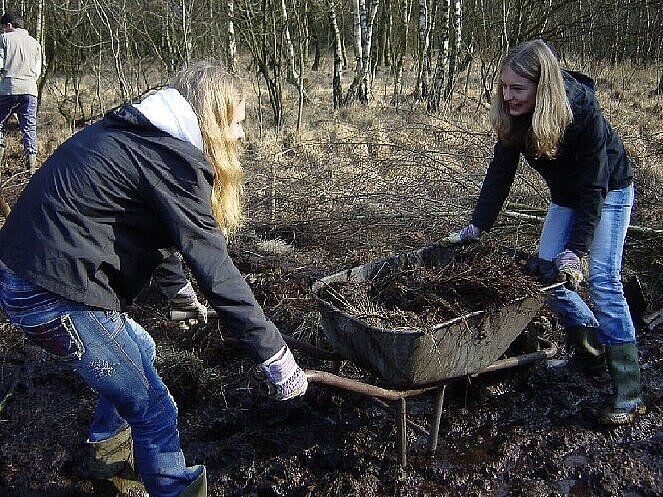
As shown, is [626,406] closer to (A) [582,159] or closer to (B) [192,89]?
(A) [582,159]

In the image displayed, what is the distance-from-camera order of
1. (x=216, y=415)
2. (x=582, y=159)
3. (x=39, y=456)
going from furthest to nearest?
1. (x=216, y=415)
2. (x=39, y=456)
3. (x=582, y=159)

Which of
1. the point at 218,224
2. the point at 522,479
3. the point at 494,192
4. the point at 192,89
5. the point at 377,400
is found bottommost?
the point at 522,479

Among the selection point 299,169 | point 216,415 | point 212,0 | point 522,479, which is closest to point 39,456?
point 216,415

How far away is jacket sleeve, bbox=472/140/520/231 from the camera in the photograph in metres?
3.44

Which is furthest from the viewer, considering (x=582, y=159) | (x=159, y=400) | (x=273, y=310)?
A: (x=273, y=310)

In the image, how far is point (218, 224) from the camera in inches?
91.4

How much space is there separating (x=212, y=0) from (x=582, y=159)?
10.2 m

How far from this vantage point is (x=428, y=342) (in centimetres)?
266

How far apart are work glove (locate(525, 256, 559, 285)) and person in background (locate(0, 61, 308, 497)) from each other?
1378mm

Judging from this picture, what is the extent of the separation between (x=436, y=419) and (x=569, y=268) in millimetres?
951

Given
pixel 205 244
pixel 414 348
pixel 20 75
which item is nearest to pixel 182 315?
pixel 205 244

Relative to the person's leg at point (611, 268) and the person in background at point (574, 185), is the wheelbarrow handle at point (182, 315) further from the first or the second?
the person's leg at point (611, 268)

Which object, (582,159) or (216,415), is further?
(216,415)

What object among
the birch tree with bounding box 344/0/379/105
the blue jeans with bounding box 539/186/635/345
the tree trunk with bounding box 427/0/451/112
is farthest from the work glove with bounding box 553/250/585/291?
the birch tree with bounding box 344/0/379/105
